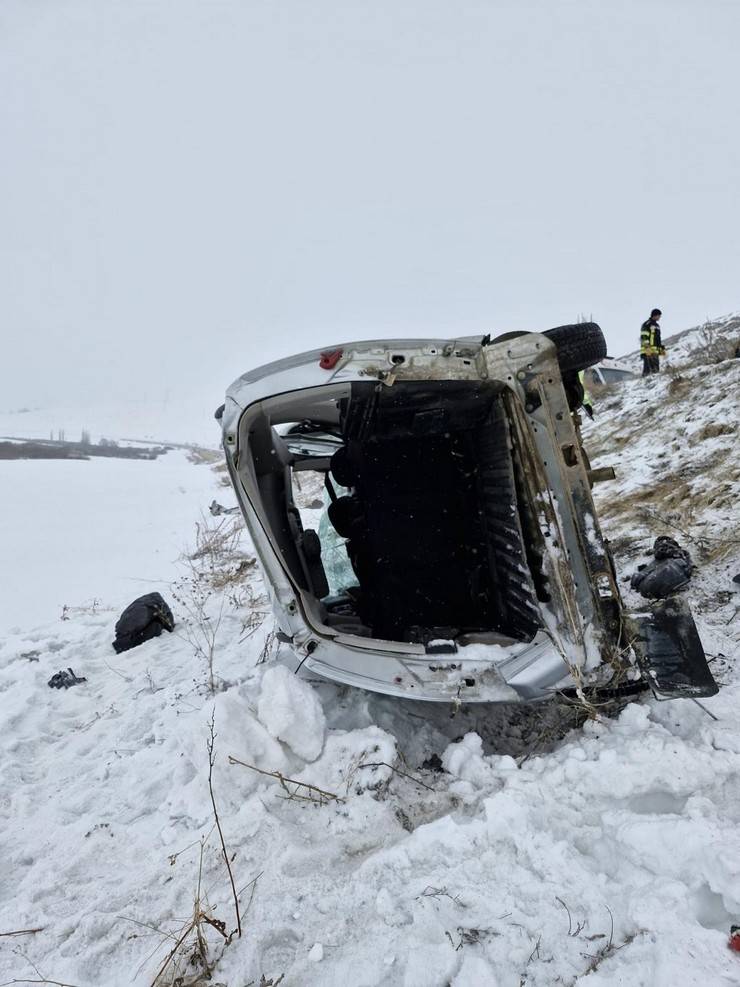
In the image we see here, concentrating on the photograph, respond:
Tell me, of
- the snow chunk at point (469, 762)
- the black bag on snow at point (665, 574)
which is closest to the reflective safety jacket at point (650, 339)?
the black bag on snow at point (665, 574)

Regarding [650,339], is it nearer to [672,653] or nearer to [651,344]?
[651,344]

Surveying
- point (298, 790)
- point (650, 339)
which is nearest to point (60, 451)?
point (650, 339)

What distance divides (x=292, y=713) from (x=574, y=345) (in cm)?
192

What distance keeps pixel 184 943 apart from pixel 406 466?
2562mm

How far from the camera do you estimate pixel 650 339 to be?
10812 mm

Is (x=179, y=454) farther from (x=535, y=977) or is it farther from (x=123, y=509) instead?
(x=535, y=977)

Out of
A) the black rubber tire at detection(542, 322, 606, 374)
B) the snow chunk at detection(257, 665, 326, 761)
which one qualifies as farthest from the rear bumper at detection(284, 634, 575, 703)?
the black rubber tire at detection(542, 322, 606, 374)

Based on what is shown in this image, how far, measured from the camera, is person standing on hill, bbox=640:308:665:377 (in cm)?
1065

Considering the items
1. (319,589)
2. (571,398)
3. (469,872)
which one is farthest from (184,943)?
(571,398)

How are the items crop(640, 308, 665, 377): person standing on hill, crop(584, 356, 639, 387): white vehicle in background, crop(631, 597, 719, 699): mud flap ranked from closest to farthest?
crop(631, 597, 719, 699): mud flap < crop(640, 308, 665, 377): person standing on hill < crop(584, 356, 639, 387): white vehicle in background

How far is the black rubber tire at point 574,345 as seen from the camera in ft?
7.00

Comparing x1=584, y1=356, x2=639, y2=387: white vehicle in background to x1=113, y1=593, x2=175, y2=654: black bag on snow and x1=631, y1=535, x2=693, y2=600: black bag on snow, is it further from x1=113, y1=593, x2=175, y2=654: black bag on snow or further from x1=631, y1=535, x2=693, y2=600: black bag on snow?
x1=113, y1=593, x2=175, y2=654: black bag on snow

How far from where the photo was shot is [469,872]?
5.25 ft

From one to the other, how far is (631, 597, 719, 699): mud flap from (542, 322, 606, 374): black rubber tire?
104 centimetres
